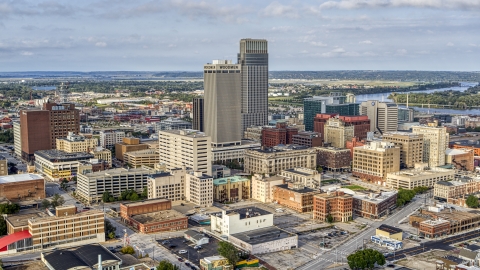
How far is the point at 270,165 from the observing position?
9625 cm

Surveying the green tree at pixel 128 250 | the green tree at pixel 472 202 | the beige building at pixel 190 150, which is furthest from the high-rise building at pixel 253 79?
the green tree at pixel 128 250

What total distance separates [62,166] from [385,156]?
54.8 m

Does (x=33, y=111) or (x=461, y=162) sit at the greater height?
(x=33, y=111)

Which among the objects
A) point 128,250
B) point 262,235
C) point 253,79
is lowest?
point 128,250

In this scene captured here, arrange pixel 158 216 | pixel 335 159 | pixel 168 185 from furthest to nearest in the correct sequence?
1. pixel 335 159
2. pixel 168 185
3. pixel 158 216

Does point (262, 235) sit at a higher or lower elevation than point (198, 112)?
lower

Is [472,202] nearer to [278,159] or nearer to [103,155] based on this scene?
[278,159]

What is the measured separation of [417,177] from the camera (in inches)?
3428

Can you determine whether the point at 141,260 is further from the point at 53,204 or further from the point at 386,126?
the point at 386,126

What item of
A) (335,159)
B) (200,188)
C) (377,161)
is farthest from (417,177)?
(200,188)

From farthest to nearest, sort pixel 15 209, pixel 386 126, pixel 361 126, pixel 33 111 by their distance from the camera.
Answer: pixel 386 126 → pixel 361 126 → pixel 33 111 → pixel 15 209

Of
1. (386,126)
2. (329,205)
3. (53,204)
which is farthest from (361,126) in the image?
(53,204)

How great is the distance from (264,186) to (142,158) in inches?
1211

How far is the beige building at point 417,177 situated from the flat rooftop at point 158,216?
3718 cm
